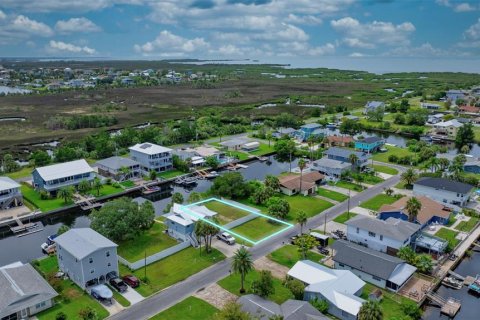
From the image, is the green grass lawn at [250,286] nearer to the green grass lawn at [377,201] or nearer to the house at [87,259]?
the house at [87,259]

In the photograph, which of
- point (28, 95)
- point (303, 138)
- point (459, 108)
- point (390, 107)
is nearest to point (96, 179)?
point (303, 138)

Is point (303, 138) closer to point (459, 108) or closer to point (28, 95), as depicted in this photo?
point (459, 108)

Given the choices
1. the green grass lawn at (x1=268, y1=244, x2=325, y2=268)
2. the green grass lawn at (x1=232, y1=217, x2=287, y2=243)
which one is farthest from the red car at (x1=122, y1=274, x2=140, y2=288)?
the green grass lawn at (x1=268, y1=244, x2=325, y2=268)

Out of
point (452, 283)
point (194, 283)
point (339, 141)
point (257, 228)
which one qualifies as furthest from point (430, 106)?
point (194, 283)

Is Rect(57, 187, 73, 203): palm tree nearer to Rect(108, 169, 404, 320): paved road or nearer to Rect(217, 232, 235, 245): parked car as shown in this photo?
Rect(217, 232, 235, 245): parked car

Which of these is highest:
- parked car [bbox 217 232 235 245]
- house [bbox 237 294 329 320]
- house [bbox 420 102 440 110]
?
house [bbox 420 102 440 110]

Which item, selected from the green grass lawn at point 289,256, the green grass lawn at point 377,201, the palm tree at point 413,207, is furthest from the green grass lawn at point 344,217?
the green grass lawn at point 289,256

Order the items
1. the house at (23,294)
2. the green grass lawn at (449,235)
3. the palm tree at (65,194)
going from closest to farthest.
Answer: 1. the house at (23,294)
2. the green grass lawn at (449,235)
3. the palm tree at (65,194)
